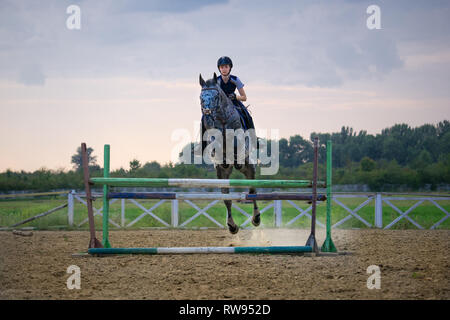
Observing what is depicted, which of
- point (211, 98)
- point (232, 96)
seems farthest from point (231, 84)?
point (211, 98)

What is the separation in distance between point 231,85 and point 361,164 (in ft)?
149

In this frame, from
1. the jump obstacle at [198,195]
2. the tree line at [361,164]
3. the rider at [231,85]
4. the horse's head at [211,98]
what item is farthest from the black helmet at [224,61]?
the tree line at [361,164]

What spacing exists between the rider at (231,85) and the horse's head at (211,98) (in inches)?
26.8

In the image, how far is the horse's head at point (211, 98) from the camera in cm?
671

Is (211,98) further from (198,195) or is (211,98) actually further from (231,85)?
(198,195)

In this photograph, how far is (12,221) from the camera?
50.9 ft

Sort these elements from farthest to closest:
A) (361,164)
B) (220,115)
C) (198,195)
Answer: (361,164)
(220,115)
(198,195)

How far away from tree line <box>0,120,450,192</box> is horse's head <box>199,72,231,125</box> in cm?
1813

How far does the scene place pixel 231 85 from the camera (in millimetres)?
7922

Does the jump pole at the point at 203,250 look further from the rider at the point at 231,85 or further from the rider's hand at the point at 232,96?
the rider's hand at the point at 232,96

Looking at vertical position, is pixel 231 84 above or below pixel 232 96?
above
